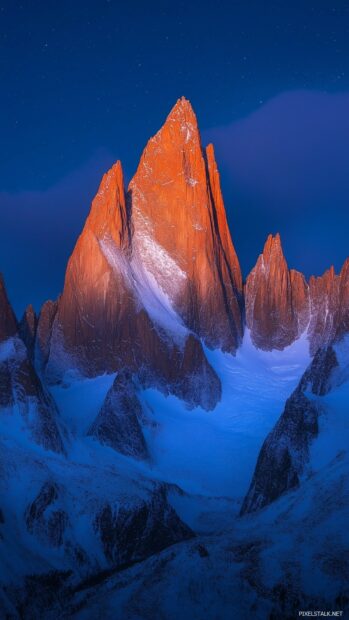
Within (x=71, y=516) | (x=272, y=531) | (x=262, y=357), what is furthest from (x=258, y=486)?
(x=262, y=357)

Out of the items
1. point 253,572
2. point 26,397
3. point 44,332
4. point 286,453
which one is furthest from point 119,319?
point 253,572

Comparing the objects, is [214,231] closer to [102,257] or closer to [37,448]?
[102,257]

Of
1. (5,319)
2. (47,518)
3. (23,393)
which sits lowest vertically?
(47,518)

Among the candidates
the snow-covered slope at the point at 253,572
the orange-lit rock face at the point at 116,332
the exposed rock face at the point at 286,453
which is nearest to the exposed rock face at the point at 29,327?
the orange-lit rock face at the point at 116,332

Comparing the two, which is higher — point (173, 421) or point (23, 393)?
point (173, 421)

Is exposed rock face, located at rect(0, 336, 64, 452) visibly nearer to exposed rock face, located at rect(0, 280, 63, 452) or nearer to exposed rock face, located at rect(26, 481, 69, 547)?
exposed rock face, located at rect(0, 280, 63, 452)

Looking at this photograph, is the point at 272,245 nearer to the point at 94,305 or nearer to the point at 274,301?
the point at 274,301
